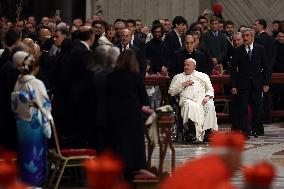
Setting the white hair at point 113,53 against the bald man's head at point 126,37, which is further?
the bald man's head at point 126,37

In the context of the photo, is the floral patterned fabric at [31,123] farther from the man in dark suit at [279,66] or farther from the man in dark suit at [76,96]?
the man in dark suit at [279,66]

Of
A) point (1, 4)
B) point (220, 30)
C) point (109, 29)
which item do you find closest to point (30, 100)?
point (109, 29)

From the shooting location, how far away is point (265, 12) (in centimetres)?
3419

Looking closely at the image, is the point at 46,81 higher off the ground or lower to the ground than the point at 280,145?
higher

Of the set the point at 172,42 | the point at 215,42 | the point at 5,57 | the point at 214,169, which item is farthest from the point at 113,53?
the point at 215,42

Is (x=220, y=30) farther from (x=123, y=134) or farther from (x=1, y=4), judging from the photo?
(x=123, y=134)

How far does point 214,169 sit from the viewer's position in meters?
4.89

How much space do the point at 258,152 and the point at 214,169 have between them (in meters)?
14.2

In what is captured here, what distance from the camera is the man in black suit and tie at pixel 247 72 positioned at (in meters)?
21.6

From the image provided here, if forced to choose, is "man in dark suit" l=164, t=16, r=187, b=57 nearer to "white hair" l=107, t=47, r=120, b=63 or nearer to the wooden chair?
the wooden chair

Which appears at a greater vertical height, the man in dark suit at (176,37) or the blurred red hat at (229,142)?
the man in dark suit at (176,37)

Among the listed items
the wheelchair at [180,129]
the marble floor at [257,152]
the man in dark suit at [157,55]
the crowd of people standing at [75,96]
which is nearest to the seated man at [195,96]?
the wheelchair at [180,129]

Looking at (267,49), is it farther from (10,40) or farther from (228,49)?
(10,40)

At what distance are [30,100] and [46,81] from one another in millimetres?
2521
